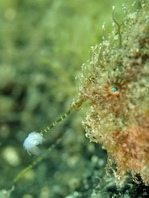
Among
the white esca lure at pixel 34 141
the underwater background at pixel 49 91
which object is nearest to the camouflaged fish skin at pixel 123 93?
the white esca lure at pixel 34 141

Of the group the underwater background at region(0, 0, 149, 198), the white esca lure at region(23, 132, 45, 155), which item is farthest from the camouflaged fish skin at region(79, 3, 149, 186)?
the underwater background at region(0, 0, 149, 198)

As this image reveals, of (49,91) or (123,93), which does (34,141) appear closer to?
(123,93)

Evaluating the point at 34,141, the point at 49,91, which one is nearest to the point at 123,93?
the point at 34,141

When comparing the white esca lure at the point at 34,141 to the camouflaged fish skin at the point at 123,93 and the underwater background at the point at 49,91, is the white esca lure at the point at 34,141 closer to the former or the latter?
the camouflaged fish skin at the point at 123,93

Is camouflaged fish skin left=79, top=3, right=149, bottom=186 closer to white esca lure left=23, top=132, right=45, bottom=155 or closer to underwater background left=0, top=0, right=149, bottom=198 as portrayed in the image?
white esca lure left=23, top=132, right=45, bottom=155

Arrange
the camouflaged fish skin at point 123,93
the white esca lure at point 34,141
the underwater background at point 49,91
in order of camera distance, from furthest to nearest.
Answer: the underwater background at point 49,91 < the white esca lure at point 34,141 < the camouflaged fish skin at point 123,93

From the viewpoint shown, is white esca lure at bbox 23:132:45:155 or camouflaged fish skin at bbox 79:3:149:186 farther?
white esca lure at bbox 23:132:45:155

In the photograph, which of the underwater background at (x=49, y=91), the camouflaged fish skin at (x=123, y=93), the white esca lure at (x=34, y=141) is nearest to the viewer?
the camouflaged fish skin at (x=123, y=93)

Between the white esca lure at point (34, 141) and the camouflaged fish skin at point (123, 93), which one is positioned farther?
the white esca lure at point (34, 141)
